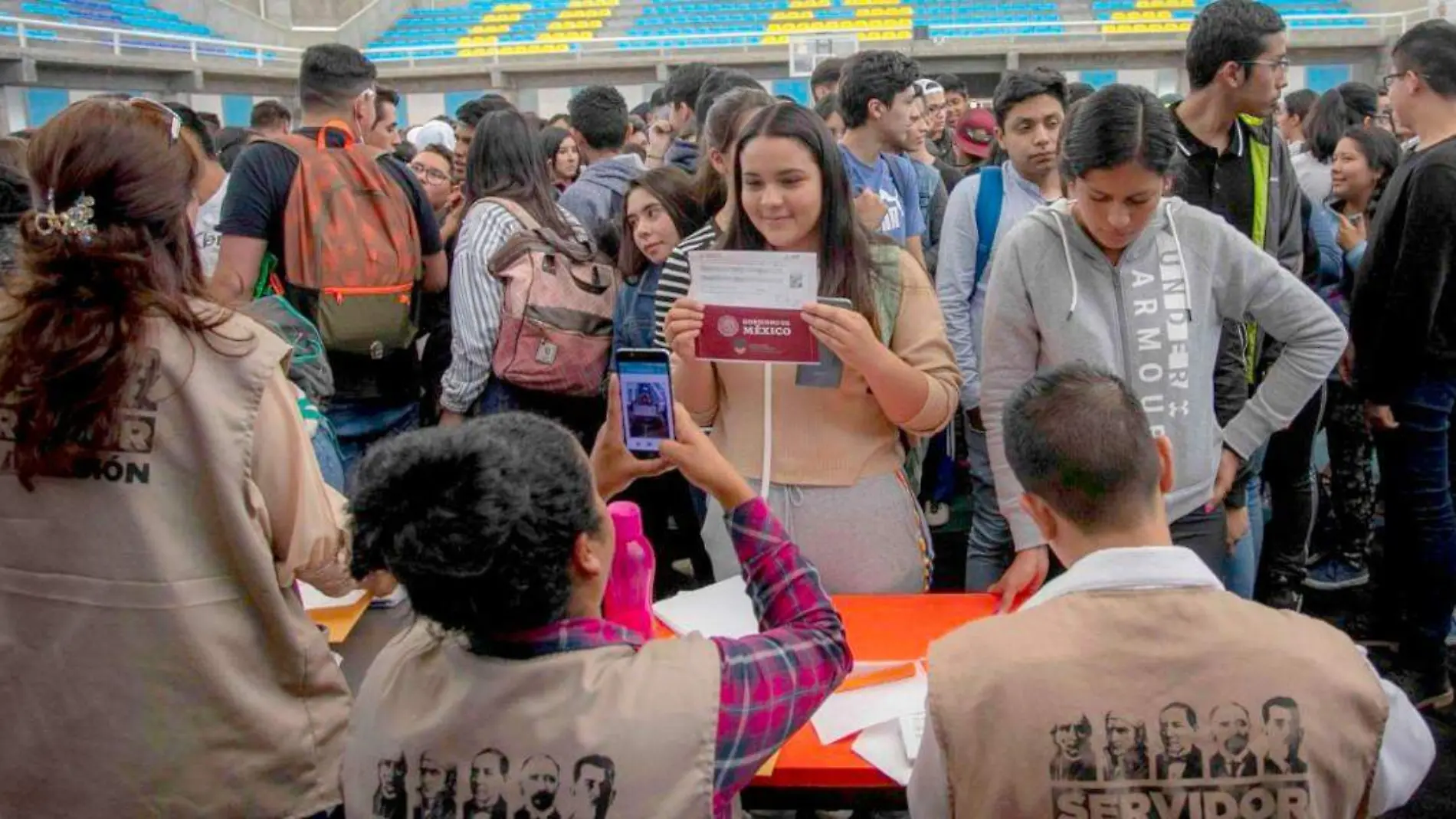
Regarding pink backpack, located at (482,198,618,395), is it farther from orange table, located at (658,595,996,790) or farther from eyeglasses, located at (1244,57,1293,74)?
eyeglasses, located at (1244,57,1293,74)

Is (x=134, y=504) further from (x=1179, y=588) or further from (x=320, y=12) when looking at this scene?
(x=320, y=12)

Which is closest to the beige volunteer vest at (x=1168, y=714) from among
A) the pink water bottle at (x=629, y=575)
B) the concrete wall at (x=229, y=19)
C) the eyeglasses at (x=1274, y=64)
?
the pink water bottle at (x=629, y=575)

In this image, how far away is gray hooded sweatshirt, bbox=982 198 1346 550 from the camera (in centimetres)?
199

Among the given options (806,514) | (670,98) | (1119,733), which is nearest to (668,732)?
(1119,733)

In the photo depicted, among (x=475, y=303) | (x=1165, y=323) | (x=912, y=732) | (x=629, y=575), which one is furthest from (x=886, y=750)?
(x=475, y=303)

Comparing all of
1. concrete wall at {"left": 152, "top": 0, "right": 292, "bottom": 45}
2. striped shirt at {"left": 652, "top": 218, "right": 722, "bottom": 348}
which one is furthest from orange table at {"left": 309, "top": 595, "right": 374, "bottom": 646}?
concrete wall at {"left": 152, "top": 0, "right": 292, "bottom": 45}

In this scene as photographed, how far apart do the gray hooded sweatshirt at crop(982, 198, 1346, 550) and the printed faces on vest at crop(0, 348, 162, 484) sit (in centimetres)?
133

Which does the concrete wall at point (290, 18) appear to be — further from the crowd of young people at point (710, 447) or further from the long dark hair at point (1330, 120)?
the long dark hair at point (1330, 120)

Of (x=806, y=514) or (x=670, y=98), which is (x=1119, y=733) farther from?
(x=670, y=98)

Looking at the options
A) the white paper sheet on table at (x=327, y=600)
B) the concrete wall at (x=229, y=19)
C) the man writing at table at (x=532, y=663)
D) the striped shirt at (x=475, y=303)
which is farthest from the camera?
the concrete wall at (x=229, y=19)

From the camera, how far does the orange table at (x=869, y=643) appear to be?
151 centimetres

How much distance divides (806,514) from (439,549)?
1027mm

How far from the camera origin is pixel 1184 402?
6.57ft

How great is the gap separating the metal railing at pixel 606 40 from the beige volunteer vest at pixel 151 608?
1518cm
